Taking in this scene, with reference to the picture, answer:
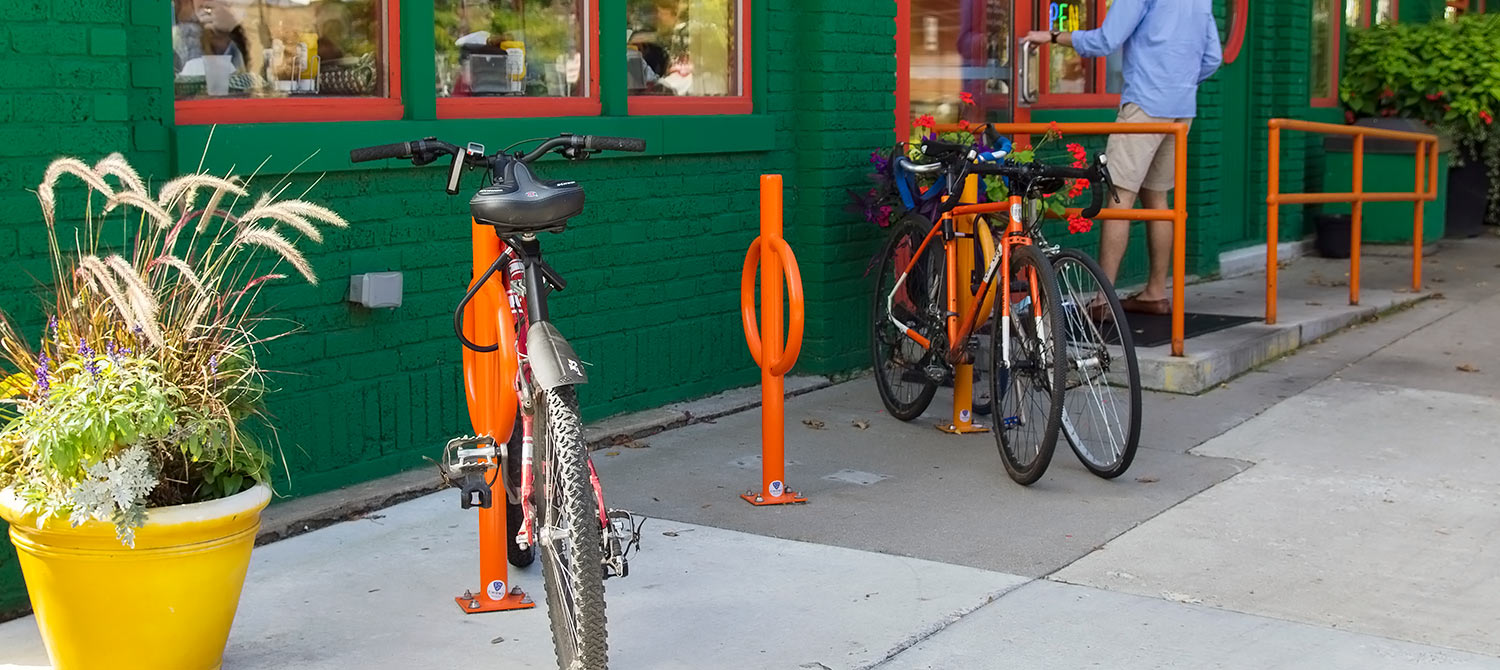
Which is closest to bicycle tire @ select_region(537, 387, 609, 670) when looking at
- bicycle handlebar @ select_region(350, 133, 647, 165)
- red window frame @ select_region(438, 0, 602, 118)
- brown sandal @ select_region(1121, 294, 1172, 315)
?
bicycle handlebar @ select_region(350, 133, 647, 165)

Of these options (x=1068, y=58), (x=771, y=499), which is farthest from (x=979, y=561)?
(x=1068, y=58)

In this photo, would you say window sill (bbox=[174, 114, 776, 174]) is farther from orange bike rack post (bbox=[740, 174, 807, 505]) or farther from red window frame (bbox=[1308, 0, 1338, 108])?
red window frame (bbox=[1308, 0, 1338, 108])

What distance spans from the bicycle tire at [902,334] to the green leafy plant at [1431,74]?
24.5 feet

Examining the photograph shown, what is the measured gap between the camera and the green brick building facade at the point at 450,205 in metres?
4.36

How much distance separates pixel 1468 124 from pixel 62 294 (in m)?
11.6

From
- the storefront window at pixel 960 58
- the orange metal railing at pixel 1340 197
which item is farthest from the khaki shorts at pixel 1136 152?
the storefront window at pixel 960 58

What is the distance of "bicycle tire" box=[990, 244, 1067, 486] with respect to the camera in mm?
5386

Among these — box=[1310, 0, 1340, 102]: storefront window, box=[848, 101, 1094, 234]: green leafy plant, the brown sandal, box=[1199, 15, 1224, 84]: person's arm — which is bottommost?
the brown sandal

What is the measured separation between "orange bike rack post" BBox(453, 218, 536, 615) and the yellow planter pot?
1.97 feet

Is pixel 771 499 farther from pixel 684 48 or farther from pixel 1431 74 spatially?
pixel 1431 74

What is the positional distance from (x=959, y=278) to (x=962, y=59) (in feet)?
10.1

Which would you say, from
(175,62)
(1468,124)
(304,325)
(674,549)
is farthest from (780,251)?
(1468,124)

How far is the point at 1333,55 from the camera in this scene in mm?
13039

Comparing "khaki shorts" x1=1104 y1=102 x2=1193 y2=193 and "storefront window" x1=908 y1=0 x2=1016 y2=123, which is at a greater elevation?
"storefront window" x1=908 y1=0 x2=1016 y2=123
